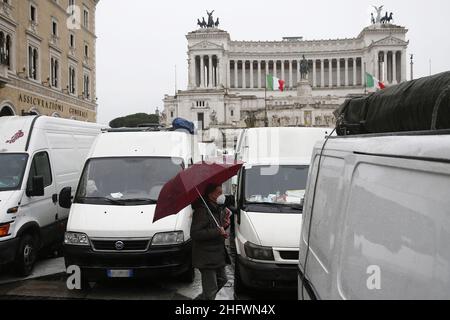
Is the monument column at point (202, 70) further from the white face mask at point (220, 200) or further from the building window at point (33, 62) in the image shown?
the white face mask at point (220, 200)

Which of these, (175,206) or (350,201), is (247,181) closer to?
Result: (175,206)

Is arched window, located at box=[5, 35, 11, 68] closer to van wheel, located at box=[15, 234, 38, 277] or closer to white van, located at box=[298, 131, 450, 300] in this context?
van wheel, located at box=[15, 234, 38, 277]

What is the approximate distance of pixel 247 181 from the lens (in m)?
7.50

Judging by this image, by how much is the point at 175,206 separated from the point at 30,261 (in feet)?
14.4

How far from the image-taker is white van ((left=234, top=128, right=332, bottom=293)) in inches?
240

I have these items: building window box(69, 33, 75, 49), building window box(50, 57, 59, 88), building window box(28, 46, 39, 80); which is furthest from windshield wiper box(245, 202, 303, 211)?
building window box(69, 33, 75, 49)

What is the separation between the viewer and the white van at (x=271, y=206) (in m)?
6.10

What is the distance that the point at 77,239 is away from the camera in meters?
6.65

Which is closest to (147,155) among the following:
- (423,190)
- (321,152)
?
(321,152)

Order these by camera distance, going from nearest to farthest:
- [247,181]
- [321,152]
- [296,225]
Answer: [321,152]
[296,225]
[247,181]

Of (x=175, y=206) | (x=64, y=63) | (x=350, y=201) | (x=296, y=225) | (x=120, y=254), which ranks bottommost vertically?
(x=120, y=254)

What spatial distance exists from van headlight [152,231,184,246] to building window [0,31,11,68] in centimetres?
2296

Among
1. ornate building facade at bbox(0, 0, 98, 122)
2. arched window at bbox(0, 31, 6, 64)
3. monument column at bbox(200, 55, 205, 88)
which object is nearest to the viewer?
arched window at bbox(0, 31, 6, 64)

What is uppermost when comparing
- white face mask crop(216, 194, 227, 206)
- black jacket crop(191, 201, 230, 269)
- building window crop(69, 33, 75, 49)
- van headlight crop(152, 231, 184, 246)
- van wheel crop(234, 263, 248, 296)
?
building window crop(69, 33, 75, 49)
